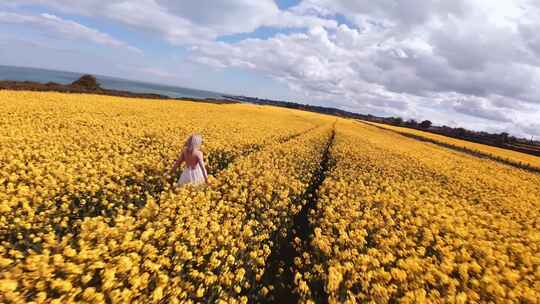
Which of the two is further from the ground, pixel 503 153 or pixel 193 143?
pixel 193 143

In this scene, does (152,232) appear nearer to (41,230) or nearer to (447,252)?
(41,230)

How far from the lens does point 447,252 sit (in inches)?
200

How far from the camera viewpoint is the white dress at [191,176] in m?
7.18

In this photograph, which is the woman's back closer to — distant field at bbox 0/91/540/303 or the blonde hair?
the blonde hair

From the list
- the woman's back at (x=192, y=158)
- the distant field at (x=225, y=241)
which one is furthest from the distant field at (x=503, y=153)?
the woman's back at (x=192, y=158)

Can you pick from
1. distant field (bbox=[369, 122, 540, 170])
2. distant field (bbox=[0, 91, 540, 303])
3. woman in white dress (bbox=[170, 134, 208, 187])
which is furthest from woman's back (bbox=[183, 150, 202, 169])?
distant field (bbox=[369, 122, 540, 170])

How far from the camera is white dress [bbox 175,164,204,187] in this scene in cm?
718

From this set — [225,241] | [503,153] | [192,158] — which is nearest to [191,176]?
A: [192,158]

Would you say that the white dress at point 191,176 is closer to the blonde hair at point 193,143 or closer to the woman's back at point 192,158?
the woman's back at point 192,158

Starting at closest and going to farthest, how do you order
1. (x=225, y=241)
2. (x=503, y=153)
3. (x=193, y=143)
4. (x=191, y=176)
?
(x=225, y=241)
(x=191, y=176)
(x=193, y=143)
(x=503, y=153)

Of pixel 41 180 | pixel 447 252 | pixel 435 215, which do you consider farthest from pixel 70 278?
pixel 435 215

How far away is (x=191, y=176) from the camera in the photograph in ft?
23.8

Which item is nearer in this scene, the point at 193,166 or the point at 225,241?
the point at 225,241

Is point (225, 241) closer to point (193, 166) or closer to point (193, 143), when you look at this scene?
point (193, 166)
